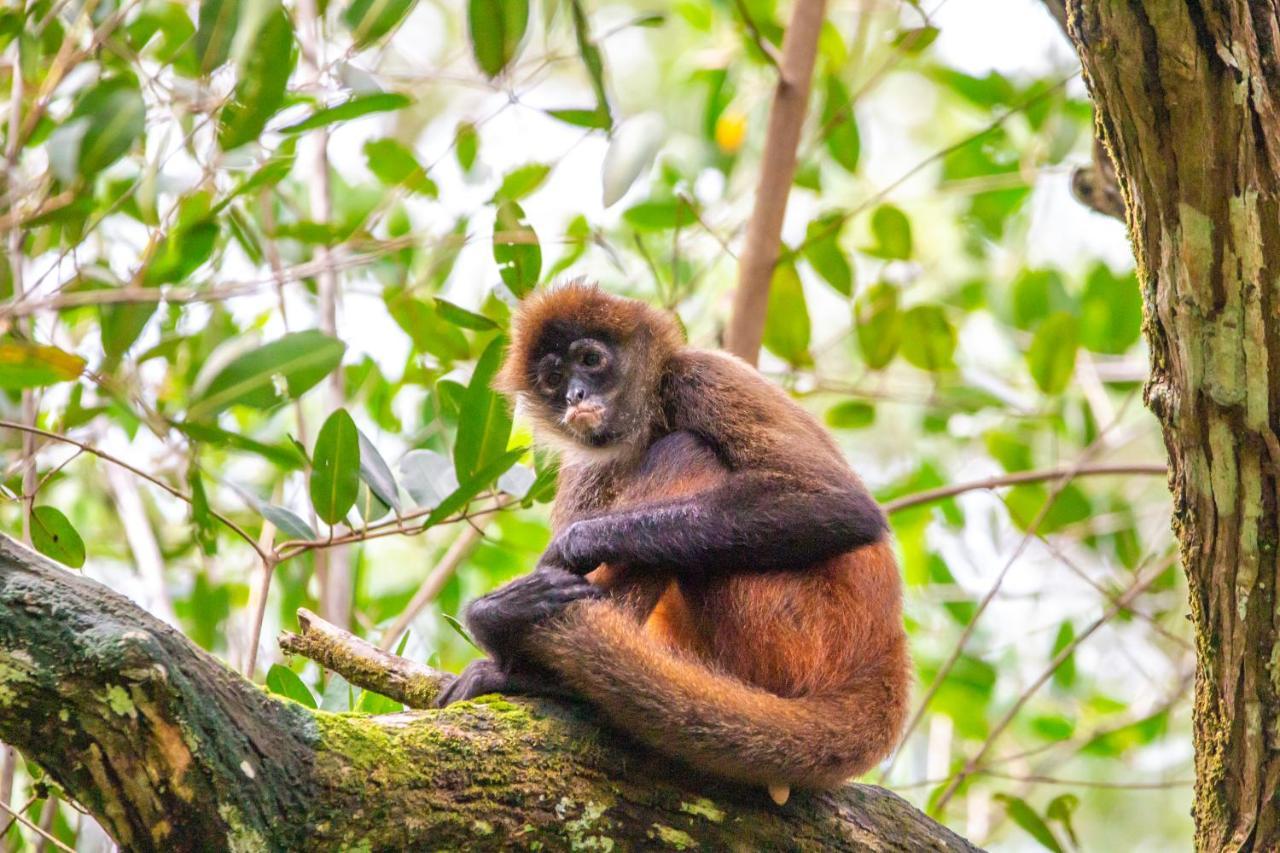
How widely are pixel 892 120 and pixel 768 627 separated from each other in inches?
603

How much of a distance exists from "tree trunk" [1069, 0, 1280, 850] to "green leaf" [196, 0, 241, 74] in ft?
11.0

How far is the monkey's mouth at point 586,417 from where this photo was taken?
5.73 m

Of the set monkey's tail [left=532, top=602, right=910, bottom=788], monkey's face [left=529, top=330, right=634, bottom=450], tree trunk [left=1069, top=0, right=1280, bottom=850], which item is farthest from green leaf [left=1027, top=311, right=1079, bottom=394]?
monkey's tail [left=532, top=602, right=910, bottom=788]

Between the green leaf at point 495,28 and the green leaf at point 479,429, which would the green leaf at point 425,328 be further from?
the green leaf at point 479,429

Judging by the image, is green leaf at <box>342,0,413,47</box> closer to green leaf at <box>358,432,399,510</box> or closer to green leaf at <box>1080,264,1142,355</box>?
green leaf at <box>358,432,399,510</box>

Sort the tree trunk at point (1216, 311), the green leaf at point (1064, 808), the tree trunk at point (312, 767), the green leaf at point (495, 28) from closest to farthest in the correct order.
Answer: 1. the tree trunk at point (312, 767)
2. the tree trunk at point (1216, 311)
3. the green leaf at point (495, 28)
4. the green leaf at point (1064, 808)

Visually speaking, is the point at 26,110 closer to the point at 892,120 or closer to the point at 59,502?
the point at 59,502

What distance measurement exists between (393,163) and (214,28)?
7.58 ft

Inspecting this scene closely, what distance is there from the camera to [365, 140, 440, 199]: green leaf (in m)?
7.34

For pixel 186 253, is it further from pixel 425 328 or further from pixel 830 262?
pixel 830 262

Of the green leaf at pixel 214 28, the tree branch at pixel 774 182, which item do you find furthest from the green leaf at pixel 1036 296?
the green leaf at pixel 214 28

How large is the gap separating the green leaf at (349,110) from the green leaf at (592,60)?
82 centimetres

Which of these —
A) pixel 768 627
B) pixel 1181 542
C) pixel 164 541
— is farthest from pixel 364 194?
pixel 1181 542

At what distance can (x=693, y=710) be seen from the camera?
390cm
